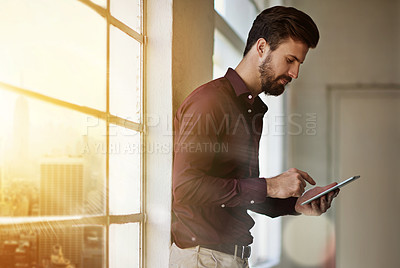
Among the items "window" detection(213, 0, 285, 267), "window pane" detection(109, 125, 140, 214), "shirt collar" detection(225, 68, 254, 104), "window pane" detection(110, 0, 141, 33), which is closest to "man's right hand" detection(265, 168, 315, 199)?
"shirt collar" detection(225, 68, 254, 104)

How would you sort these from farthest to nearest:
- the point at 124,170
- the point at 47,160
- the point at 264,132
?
the point at 264,132 → the point at 124,170 → the point at 47,160

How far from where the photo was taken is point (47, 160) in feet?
3.34

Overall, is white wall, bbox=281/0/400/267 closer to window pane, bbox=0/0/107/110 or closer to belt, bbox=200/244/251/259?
belt, bbox=200/244/251/259

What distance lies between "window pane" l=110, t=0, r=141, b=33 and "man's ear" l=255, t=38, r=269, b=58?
0.36 meters

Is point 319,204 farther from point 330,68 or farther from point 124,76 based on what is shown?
point 330,68

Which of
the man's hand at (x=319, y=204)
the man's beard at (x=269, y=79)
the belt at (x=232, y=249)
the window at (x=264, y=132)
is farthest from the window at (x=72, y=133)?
the window at (x=264, y=132)

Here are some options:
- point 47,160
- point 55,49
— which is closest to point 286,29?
point 55,49

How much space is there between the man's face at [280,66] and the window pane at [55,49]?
0.47 meters

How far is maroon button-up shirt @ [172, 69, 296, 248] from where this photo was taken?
130cm

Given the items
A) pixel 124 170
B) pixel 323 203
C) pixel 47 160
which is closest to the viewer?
pixel 47 160

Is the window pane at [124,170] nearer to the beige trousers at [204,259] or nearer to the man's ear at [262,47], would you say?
the beige trousers at [204,259]

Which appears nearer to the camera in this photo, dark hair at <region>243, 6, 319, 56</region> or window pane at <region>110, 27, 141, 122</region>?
window pane at <region>110, 27, 141, 122</region>

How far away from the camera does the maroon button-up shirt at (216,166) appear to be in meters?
1.30

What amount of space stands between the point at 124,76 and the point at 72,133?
427 mm
